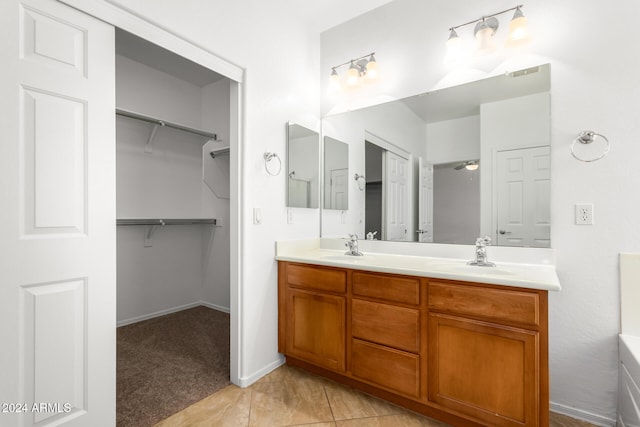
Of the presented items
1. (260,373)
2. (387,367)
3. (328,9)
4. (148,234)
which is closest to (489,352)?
(387,367)

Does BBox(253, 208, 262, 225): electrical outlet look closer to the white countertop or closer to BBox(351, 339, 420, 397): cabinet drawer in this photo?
the white countertop

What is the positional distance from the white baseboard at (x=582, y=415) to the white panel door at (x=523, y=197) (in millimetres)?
928

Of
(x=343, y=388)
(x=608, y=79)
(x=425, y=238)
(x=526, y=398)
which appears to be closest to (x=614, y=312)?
(x=526, y=398)

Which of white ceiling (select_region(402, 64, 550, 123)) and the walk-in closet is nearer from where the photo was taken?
white ceiling (select_region(402, 64, 550, 123))

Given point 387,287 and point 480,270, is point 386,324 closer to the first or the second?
point 387,287

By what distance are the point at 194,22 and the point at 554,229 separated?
2.42m

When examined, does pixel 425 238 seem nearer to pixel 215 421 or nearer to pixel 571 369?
pixel 571 369

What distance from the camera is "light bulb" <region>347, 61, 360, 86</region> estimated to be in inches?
98.3

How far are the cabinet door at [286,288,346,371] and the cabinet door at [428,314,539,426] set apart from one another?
0.59 meters

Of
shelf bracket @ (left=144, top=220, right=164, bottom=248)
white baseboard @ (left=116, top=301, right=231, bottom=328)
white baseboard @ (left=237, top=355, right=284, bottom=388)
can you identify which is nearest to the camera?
white baseboard @ (left=237, top=355, right=284, bottom=388)

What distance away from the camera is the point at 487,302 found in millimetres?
1475

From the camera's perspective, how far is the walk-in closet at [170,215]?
262 centimetres

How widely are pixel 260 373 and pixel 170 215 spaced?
218cm

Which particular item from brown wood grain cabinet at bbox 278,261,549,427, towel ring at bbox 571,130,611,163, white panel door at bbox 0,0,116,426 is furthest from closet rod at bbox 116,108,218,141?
towel ring at bbox 571,130,611,163
